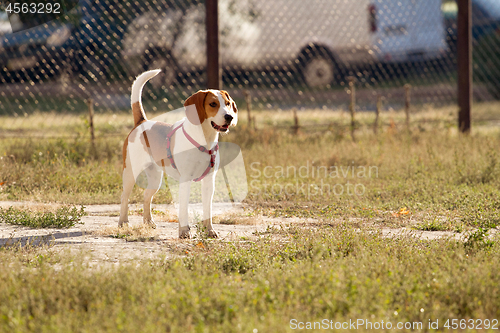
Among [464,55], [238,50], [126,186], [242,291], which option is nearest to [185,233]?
[126,186]

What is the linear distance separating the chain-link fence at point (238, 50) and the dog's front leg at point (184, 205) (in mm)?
5220

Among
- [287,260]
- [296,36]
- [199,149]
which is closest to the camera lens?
[287,260]

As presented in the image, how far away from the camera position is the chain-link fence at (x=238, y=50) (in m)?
9.45

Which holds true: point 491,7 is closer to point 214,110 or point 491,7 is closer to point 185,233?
point 214,110

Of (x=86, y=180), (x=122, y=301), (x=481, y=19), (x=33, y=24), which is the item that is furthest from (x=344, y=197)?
(x=481, y=19)

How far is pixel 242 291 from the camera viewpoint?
3.04 metres

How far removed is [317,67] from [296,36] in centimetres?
100

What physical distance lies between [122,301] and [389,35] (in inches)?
399

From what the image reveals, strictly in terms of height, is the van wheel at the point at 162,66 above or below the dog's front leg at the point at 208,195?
above

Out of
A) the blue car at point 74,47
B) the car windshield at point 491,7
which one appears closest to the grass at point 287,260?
the blue car at point 74,47

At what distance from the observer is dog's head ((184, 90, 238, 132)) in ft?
13.1

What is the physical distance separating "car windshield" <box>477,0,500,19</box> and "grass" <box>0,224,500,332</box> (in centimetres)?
1045

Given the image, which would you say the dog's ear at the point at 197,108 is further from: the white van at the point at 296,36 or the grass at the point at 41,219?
the white van at the point at 296,36

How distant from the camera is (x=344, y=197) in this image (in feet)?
19.7
